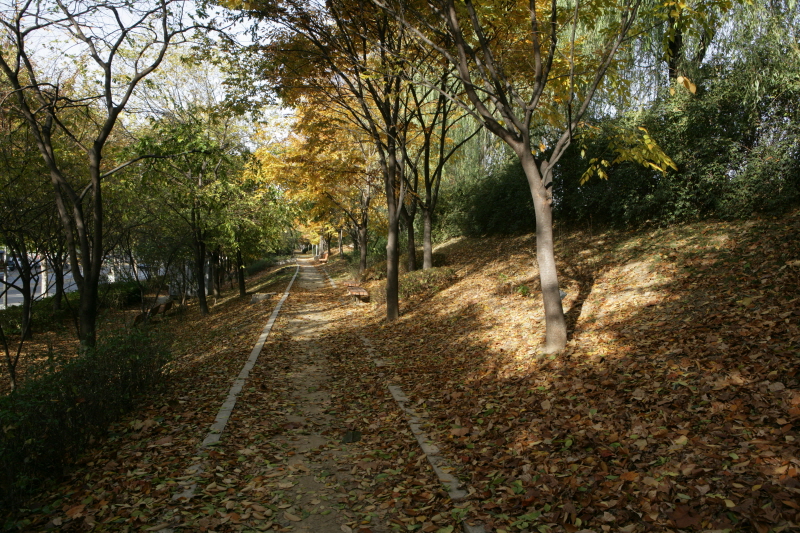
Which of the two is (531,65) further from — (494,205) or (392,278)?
(494,205)

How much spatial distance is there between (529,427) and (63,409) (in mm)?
4267

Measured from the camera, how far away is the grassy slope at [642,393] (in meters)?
3.16

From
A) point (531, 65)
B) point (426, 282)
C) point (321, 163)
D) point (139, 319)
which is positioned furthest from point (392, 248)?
point (139, 319)

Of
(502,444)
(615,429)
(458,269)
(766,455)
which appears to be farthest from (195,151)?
(458,269)

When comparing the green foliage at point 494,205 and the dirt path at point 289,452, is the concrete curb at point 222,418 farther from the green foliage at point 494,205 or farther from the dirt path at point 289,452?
the green foliage at point 494,205

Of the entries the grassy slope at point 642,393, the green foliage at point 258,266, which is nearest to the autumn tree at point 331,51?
the grassy slope at point 642,393

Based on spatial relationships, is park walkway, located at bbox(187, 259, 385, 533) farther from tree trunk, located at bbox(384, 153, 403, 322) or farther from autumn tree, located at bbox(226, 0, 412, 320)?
autumn tree, located at bbox(226, 0, 412, 320)

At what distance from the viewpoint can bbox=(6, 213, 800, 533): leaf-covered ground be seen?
331 cm

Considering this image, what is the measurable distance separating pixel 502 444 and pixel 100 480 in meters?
3.47

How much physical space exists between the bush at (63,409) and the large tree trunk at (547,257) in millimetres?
5153

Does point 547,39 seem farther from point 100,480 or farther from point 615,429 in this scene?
point 100,480

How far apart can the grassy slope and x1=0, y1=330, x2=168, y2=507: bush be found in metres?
3.40

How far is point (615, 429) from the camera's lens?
163 inches

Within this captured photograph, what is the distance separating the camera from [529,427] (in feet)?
15.3
